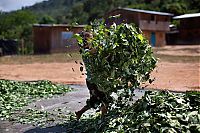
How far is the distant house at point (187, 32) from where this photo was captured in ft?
166

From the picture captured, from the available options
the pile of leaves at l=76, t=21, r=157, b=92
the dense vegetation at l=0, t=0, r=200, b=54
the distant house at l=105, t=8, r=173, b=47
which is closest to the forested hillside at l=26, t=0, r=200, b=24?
the dense vegetation at l=0, t=0, r=200, b=54

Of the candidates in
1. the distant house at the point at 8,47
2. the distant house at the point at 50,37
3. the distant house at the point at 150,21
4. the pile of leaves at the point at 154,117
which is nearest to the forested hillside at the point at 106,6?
the distant house at the point at 150,21

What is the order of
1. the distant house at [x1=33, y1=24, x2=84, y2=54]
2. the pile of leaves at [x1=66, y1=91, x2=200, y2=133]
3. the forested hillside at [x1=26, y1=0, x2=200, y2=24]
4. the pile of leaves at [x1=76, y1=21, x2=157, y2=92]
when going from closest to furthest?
the pile of leaves at [x1=66, y1=91, x2=200, y2=133], the pile of leaves at [x1=76, y1=21, x2=157, y2=92], the distant house at [x1=33, y1=24, x2=84, y2=54], the forested hillside at [x1=26, y1=0, x2=200, y2=24]

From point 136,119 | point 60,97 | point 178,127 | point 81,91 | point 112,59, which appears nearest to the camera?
point 178,127

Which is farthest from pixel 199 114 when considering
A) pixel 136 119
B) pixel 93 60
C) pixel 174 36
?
pixel 174 36

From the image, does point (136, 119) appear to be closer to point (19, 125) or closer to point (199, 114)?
point (199, 114)

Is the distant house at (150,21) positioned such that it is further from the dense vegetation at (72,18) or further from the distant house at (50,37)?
the distant house at (50,37)

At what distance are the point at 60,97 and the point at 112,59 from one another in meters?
3.82

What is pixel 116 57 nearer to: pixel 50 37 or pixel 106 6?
pixel 50 37

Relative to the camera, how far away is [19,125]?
6602mm

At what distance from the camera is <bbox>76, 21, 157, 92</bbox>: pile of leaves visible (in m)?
6.06

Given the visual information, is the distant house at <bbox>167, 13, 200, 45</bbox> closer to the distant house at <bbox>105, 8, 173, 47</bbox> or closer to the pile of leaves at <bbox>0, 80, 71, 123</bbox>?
the distant house at <bbox>105, 8, 173, 47</bbox>

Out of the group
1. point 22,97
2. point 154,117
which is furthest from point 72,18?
point 154,117

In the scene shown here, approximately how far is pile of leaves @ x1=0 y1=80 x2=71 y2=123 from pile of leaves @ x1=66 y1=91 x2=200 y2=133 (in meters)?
1.54
